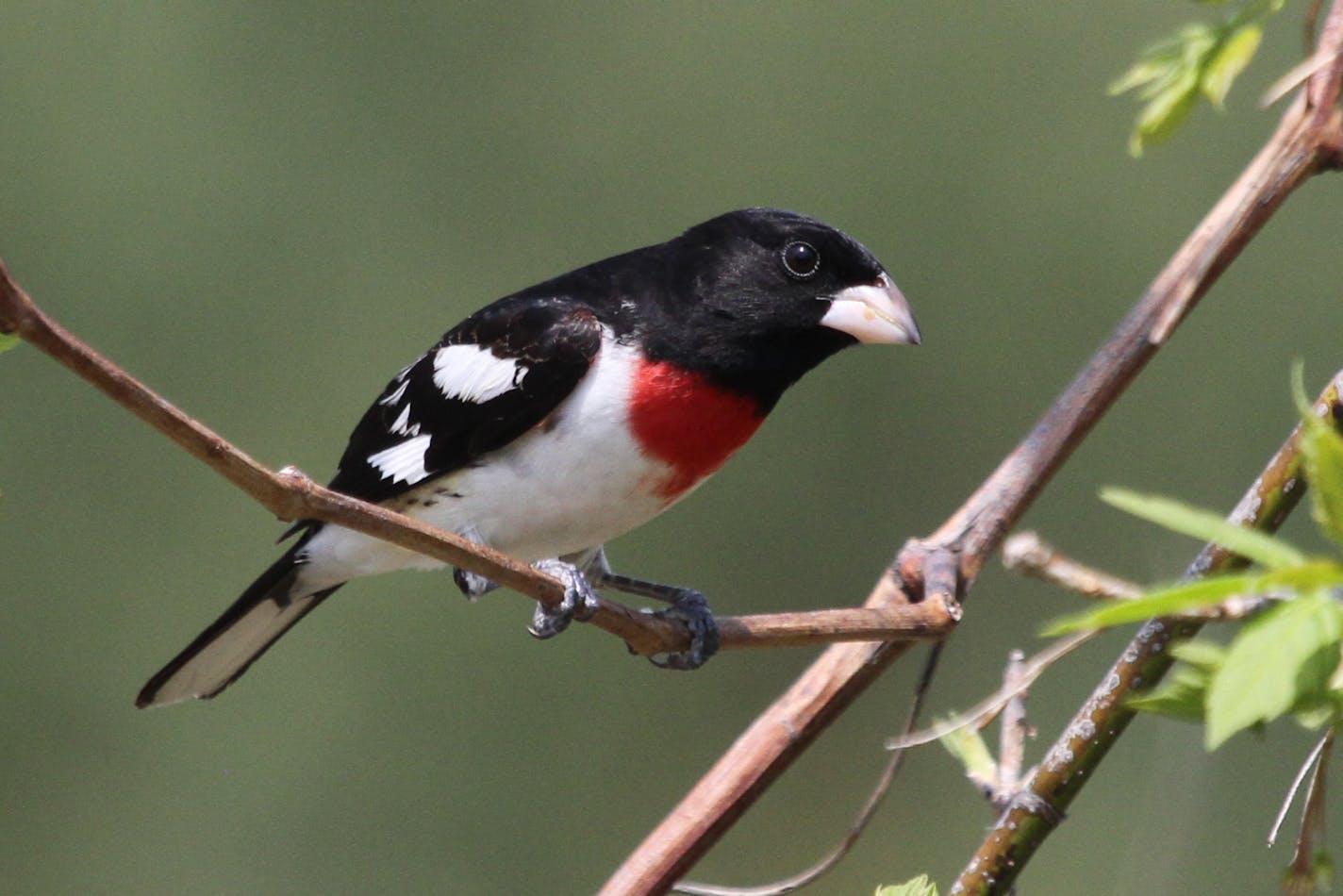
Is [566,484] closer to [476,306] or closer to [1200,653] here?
[1200,653]

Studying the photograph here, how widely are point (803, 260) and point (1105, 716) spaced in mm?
1424

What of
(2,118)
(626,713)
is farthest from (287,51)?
(626,713)

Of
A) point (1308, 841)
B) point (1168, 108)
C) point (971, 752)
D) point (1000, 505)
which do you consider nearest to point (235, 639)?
point (1000, 505)

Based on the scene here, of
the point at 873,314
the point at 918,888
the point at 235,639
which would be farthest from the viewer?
the point at 235,639

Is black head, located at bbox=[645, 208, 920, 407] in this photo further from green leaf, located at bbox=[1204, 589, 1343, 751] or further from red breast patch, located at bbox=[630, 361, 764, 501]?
green leaf, located at bbox=[1204, 589, 1343, 751]

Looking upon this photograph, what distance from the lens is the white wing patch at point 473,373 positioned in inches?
107

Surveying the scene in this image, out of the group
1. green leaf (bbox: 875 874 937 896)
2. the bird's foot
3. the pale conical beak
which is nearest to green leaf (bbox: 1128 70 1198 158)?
green leaf (bbox: 875 874 937 896)

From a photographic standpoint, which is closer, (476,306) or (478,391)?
(478,391)

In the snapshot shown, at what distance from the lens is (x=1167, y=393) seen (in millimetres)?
7598

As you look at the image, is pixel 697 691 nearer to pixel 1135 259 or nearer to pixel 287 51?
pixel 1135 259

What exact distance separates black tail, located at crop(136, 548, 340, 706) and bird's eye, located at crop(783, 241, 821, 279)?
1072mm

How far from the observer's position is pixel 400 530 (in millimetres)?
1497

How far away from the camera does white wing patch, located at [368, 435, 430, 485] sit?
280 cm

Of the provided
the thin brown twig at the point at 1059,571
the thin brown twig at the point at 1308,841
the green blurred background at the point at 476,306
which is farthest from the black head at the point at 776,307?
the green blurred background at the point at 476,306
